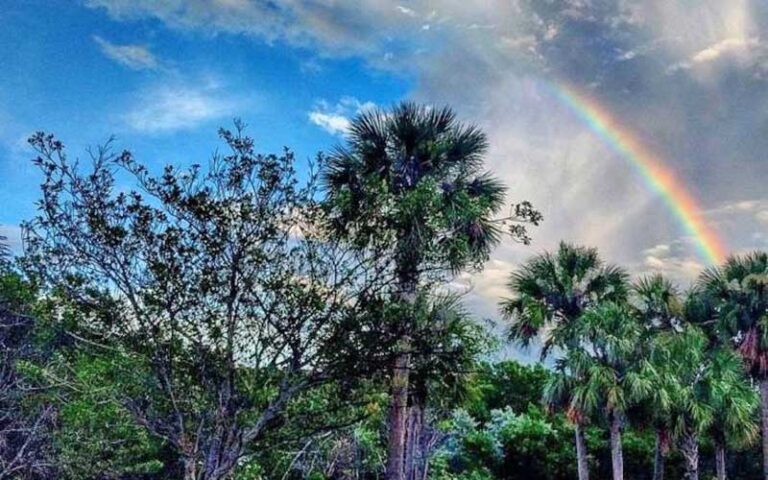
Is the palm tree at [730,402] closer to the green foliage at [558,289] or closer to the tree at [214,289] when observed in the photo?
the green foliage at [558,289]

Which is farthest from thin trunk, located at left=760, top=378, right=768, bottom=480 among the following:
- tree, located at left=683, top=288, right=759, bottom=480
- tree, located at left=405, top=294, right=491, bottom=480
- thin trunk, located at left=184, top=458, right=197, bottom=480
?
thin trunk, located at left=184, top=458, right=197, bottom=480

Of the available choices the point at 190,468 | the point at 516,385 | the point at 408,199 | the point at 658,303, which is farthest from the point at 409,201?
the point at 516,385

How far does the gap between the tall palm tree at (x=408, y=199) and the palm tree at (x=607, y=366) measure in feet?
17.4

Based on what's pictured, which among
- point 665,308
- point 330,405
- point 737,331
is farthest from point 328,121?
point 737,331

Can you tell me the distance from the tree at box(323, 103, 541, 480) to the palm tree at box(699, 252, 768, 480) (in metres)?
11.4

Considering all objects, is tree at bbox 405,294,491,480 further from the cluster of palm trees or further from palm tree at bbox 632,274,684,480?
palm tree at bbox 632,274,684,480

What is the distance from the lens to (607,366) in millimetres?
17359

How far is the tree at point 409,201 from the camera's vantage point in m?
8.46

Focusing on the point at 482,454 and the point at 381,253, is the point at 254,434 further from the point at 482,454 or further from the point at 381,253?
the point at 482,454

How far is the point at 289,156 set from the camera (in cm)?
816

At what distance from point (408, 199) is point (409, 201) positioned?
0.05 meters

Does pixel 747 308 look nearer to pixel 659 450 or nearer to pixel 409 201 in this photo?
pixel 659 450

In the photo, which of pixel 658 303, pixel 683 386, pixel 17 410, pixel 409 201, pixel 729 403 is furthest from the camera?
pixel 658 303

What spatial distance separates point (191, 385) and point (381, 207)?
10.7 feet
